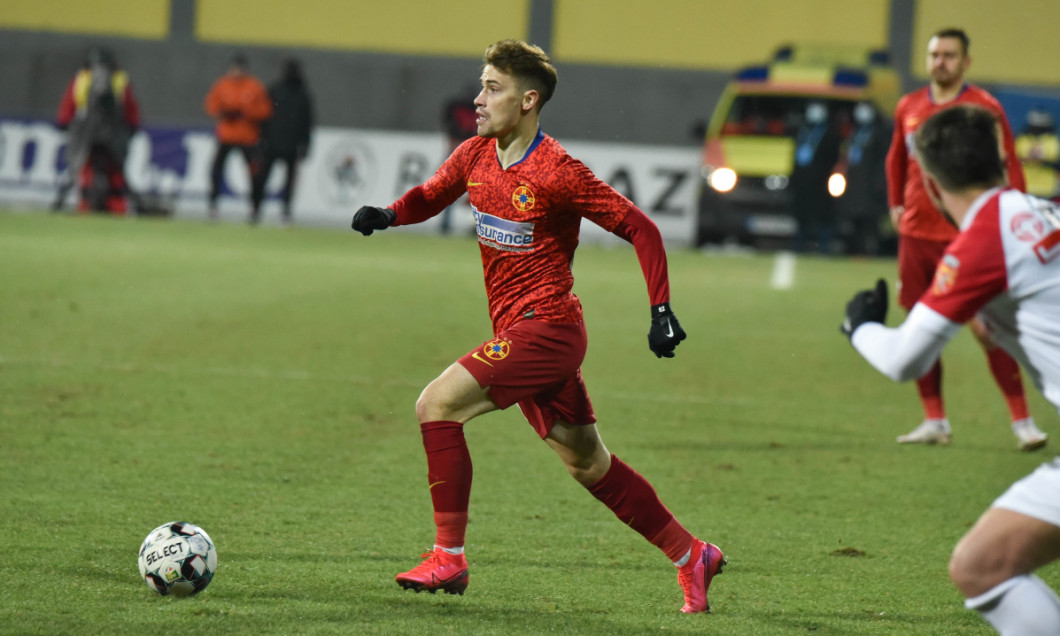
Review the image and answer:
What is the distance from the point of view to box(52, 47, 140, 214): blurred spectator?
21219mm

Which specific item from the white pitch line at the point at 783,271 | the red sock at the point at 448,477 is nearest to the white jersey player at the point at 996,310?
the red sock at the point at 448,477

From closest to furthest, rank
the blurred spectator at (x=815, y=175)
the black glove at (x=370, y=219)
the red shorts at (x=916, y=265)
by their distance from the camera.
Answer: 1. the black glove at (x=370, y=219)
2. the red shorts at (x=916, y=265)
3. the blurred spectator at (x=815, y=175)

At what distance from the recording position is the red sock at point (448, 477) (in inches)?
184

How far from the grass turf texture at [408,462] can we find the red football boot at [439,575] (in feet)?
0.19

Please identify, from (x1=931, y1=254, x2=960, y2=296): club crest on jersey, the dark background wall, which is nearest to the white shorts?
(x1=931, y1=254, x2=960, y2=296): club crest on jersey

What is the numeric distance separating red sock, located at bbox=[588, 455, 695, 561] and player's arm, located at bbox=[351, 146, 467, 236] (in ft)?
3.66

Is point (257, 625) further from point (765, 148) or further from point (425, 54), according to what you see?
point (425, 54)

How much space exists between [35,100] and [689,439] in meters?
25.5

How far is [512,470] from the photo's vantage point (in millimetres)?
7102

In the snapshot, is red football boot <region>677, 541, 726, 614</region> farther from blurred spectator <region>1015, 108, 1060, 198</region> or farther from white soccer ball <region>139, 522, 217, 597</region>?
blurred spectator <region>1015, 108, 1060, 198</region>

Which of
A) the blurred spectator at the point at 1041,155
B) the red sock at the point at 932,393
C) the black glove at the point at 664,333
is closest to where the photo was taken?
the black glove at the point at 664,333

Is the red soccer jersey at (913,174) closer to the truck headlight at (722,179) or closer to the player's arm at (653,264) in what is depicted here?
the player's arm at (653,264)

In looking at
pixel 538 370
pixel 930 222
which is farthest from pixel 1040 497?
pixel 930 222

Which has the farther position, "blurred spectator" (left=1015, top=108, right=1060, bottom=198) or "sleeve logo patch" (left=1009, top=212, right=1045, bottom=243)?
"blurred spectator" (left=1015, top=108, right=1060, bottom=198)
